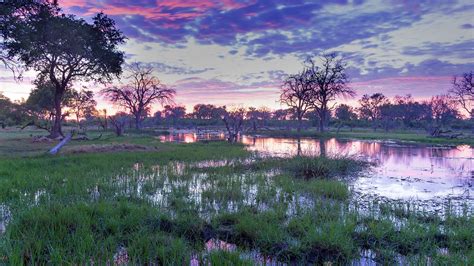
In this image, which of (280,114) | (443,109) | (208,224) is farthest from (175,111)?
(208,224)

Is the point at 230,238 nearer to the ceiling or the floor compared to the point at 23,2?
nearer to the floor

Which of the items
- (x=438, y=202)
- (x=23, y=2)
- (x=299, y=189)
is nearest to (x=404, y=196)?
(x=438, y=202)

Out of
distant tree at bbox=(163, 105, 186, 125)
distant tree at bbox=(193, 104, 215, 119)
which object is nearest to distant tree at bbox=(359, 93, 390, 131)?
distant tree at bbox=(193, 104, 215, 119)

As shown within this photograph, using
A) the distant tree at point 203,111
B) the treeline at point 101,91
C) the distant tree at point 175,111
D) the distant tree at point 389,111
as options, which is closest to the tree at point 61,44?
the treeline at point 101,91

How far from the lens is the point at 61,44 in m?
26.4

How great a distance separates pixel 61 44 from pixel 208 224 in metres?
27.0

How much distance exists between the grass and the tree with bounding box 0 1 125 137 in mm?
15927

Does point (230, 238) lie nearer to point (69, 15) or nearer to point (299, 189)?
point (299, 189)

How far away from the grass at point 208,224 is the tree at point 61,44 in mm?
15927

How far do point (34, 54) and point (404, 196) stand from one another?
97.7 feet

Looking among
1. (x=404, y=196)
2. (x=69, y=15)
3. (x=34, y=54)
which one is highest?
(x=69, y=15)

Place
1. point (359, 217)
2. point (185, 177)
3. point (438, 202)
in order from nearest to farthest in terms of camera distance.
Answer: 1. point (359, 217)
2. point (438, 202)
3. point (185, 177)

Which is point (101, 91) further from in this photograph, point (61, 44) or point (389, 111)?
point (389, 111)

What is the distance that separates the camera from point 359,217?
7.32m
